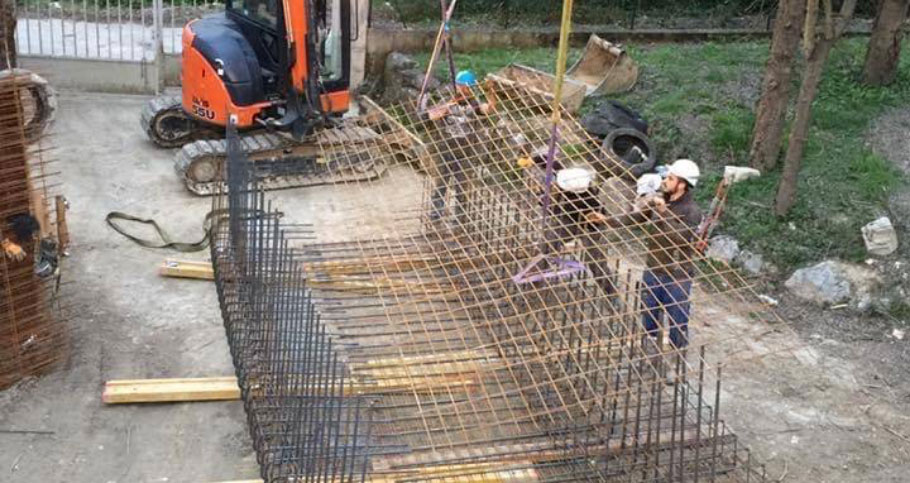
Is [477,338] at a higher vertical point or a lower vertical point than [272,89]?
lower

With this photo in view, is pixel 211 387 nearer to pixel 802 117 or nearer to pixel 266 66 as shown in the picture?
pixel 266 66

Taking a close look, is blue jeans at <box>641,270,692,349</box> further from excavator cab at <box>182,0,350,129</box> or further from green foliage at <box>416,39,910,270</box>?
excavator cab at <box>182,0,350,129</box>

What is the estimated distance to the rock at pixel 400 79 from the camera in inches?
503

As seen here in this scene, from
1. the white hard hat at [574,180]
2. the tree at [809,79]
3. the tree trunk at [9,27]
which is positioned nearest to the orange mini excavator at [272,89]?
the tree trunk at [9,27]

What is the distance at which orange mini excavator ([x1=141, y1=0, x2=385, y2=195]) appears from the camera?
33.7 feet

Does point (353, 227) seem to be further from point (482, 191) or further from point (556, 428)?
point (556, 428)

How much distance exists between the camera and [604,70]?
12.9m

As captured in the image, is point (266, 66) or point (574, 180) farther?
point (266, 66)

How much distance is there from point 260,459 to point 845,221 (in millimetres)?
5914

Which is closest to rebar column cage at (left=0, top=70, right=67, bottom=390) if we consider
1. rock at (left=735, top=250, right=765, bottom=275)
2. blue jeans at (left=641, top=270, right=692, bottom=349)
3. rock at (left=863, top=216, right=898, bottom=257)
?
blue jeans at (left=641, top=270, right=692, bottom=349)

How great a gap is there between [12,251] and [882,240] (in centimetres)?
683

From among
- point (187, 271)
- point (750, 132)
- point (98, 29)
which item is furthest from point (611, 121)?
Answer: point (98, 29)

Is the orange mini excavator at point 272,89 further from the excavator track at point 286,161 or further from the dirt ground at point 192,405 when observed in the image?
the dirt ground at point 192,405

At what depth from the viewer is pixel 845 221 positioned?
9039mm
